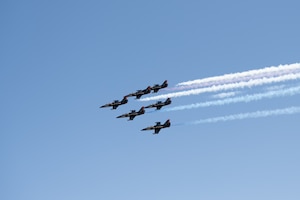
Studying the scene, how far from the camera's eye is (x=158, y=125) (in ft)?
656
